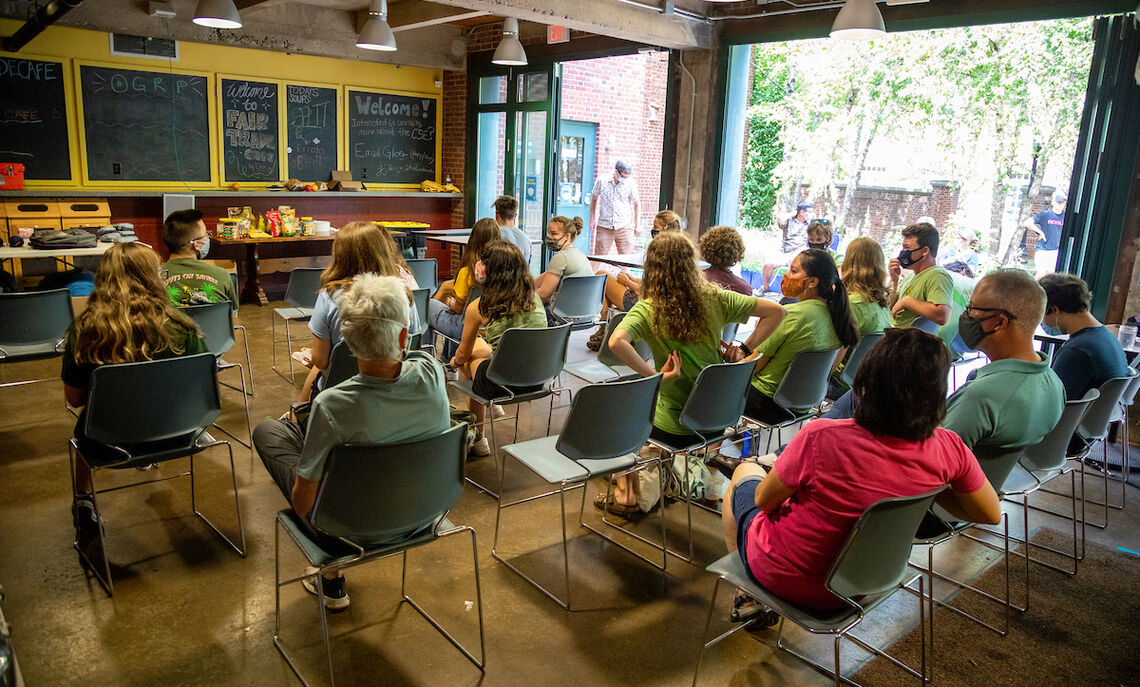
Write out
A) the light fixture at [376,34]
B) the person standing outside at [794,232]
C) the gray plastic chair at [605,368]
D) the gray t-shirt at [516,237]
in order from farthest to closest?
the person standing outside at [794,232]
the light fixture at [376,34]
the gray t-shirt at [516,237]
the gray plastic chair at [605,368]

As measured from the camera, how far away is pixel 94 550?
298 centimetres

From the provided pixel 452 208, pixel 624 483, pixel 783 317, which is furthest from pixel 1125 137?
pixel 452 208

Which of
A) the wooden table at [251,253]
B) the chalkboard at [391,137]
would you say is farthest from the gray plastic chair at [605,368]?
the chalkboard at [391,137]

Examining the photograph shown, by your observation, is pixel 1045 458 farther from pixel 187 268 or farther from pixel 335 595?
pixel 187 268

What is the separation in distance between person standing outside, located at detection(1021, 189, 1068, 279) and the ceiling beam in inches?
119

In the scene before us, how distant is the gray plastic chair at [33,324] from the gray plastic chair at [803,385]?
11.5ft

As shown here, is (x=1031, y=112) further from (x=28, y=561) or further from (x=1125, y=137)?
(x=28, y=561)

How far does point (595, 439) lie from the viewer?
9.04ft

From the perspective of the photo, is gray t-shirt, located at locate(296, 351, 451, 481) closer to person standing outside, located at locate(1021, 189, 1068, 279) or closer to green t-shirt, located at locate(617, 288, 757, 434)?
green t-shirt, located at locate(617, 288, 757, 434)

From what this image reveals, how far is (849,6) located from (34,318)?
463 centimetres

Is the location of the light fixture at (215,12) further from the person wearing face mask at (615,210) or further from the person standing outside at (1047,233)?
the person standing outside at (1047,233)

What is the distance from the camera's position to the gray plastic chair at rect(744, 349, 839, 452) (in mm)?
3359

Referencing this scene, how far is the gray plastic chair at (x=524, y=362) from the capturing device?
351 centimetres

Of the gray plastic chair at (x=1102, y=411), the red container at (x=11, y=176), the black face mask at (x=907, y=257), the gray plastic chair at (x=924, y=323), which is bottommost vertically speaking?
the gray plastic chair at (x=1102, y=411)
